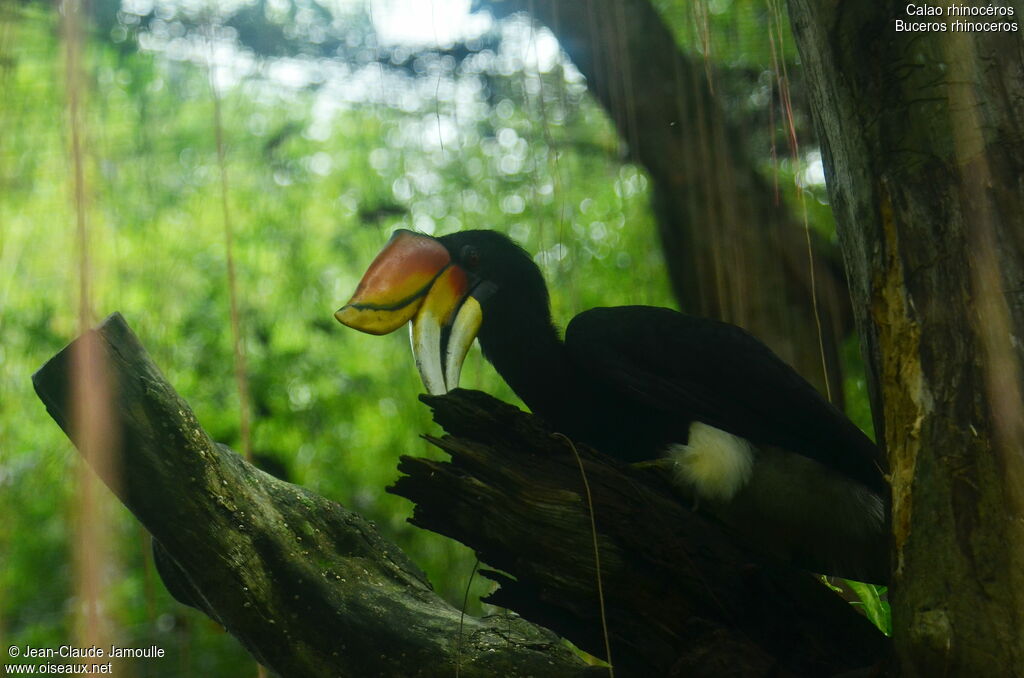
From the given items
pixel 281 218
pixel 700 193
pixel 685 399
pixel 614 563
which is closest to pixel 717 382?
pixel 685 399

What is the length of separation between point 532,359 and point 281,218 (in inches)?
114

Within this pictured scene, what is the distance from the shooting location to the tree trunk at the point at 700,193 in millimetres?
3285

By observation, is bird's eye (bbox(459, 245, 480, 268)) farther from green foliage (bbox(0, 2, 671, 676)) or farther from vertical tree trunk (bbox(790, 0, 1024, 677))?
green foliage (bbox(0, 2, 671, 676))

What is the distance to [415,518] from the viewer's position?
4.54 feet

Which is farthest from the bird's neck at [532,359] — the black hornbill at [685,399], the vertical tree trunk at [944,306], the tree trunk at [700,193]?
the tree trunk at [700,193]

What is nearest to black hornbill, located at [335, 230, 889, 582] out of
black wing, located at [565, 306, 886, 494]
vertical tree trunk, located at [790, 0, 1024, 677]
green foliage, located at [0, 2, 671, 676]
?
black wing, located at [565, 306, 886, 494]

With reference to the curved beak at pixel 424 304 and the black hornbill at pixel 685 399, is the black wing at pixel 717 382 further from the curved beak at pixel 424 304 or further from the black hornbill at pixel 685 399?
the curved beak at pixel 424 304

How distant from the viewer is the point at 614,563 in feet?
4.52

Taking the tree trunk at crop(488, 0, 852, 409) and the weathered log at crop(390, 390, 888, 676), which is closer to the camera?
the weathered log at crop(390, 390, 888, 676)

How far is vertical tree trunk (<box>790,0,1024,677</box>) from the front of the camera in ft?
3.61

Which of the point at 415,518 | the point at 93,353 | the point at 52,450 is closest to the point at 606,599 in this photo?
the point at 415,518

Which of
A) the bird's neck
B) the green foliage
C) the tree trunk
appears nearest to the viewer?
the bird's neck

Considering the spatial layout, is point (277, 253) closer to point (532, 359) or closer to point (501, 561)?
point (532, 359)

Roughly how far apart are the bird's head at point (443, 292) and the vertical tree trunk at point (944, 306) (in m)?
0.78
